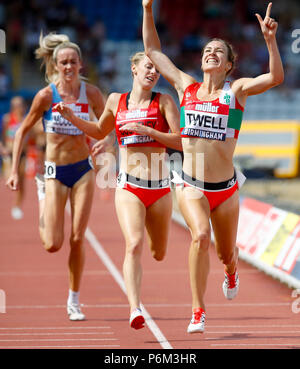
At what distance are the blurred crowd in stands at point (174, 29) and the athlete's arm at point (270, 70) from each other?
21587mm

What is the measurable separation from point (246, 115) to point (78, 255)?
870 inches

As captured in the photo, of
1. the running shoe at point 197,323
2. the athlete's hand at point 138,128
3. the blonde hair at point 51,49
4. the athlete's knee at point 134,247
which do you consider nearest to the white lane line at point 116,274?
the running shoe at point 197,323

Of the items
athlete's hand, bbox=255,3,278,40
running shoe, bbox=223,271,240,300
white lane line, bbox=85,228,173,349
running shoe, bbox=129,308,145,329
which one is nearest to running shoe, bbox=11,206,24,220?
white lane line, bbox=85,228,173,349

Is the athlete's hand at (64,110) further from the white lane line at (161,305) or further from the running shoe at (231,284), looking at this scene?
the white lane line at (161,305)

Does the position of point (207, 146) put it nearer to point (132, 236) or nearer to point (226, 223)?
point (226, 223)

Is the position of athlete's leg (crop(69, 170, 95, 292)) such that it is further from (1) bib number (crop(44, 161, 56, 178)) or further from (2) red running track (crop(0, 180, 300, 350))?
(2) red running track (crop(0, 180, 300, 350))

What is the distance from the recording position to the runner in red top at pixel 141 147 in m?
6.97

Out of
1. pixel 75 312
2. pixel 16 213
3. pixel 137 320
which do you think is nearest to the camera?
pixel 137 320

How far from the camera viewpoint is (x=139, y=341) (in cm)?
710

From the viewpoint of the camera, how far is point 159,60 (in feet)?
23.1

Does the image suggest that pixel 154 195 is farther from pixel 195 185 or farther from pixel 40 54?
pixel 40 54

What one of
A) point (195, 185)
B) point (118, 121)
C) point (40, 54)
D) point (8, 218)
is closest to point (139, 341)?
point (195, 185)

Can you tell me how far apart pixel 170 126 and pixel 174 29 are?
2469 cm

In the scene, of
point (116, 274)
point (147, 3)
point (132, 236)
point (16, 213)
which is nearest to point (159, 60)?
point (147, 3)
